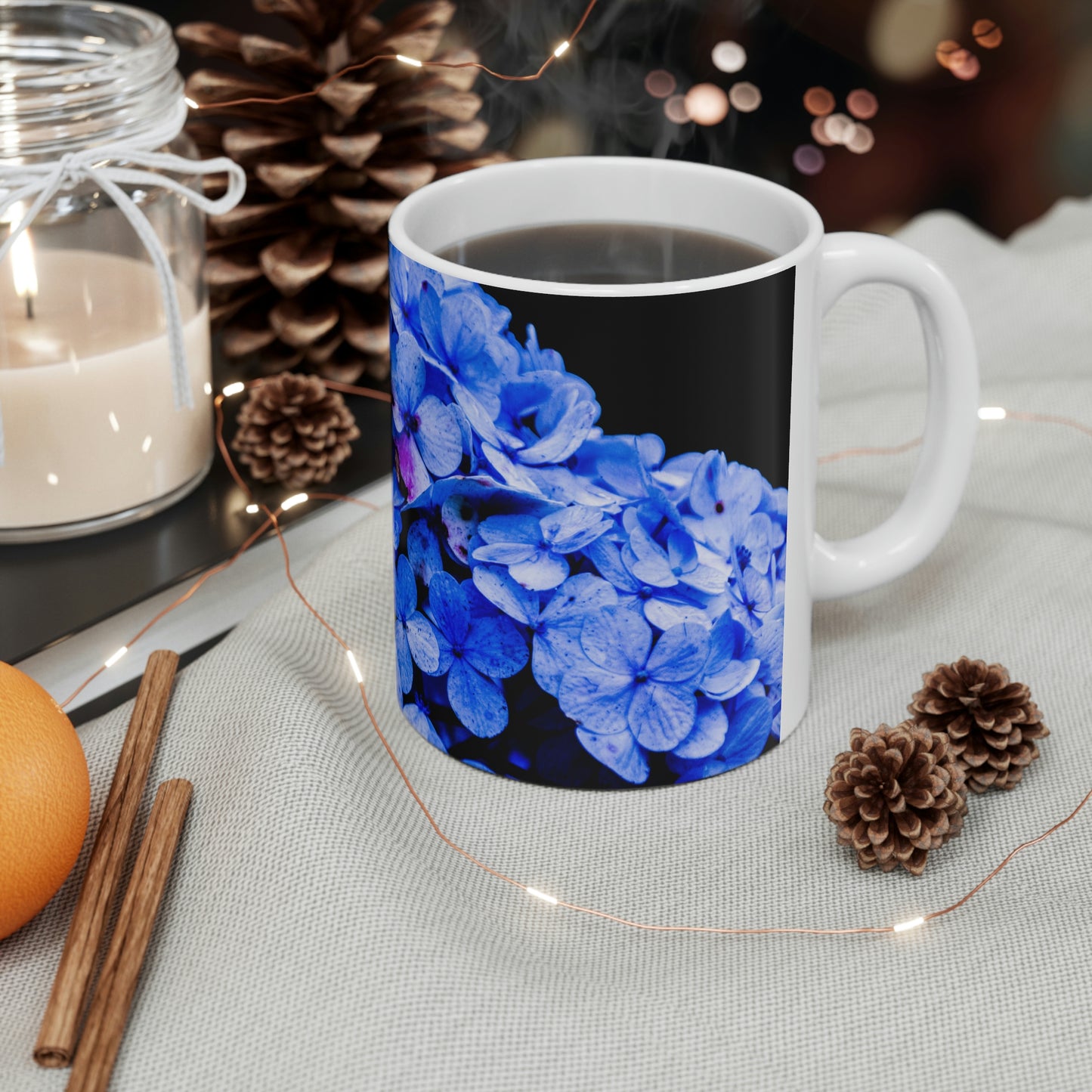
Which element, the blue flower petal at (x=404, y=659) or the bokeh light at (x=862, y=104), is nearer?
the blue flower petal at (x=404, y=659)

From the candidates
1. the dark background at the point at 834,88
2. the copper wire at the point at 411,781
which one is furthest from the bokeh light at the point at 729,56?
the copper wire at the point at 411,781

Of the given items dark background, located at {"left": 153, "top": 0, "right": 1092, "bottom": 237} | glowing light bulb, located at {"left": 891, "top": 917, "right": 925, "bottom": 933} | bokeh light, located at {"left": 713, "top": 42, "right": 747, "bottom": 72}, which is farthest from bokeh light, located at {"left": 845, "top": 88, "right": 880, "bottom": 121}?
glowing light bulb, located at {"left": 891, "top": 917, "right": 925, "bottom": 933}

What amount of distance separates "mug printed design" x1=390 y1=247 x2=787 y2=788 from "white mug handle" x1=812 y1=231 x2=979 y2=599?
0.24 ft

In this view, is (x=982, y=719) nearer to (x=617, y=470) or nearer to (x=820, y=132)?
(x=617, y=470)

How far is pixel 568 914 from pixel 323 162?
0.53m

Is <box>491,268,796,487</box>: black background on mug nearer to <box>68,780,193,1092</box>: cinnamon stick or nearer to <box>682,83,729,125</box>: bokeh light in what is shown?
<box>68,780,193,1092</box>: cinnamon stick

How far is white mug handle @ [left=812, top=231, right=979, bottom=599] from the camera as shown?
0.52 m

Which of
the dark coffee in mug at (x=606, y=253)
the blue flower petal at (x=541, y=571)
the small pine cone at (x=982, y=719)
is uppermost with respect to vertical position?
the dark coffee in mug at (x=606, y=253)

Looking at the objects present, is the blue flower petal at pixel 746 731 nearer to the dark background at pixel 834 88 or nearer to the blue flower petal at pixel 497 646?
the blue flower petal at pixel 497 646

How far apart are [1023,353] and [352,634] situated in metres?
0.55

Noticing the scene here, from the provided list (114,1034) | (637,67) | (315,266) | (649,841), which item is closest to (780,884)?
(649,841)

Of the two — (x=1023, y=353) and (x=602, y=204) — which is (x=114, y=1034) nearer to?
(x=602, y=204)

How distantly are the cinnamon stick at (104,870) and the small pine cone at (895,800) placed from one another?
0.27m

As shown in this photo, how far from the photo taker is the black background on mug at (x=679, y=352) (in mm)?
457
